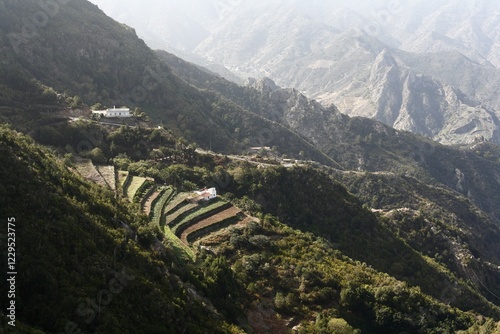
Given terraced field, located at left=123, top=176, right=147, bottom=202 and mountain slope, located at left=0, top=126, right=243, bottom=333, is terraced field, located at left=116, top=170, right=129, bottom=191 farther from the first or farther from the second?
mountain slope, located at left=0, top=126, right=243, bottom=333

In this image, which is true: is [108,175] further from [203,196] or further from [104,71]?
[104,71]

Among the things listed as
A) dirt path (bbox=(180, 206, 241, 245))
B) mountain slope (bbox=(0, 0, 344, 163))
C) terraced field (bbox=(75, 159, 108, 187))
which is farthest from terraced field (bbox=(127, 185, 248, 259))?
mountain slope (bbox=(0, 0, 344, 163))

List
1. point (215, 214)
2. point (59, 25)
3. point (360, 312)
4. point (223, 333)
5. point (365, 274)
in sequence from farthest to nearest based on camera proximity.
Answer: point (59, 25) → point (215, 214) → point (365, 274) → point (360, 312) → point (223, 333)

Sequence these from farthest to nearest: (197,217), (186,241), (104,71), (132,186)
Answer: (104,71) → (132,186) → (197,217) → (186,241)

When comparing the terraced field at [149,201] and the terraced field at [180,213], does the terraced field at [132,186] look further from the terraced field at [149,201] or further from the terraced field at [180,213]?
the terraced field at [149,201]

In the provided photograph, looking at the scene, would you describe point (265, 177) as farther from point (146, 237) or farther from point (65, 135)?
point (146, 237)

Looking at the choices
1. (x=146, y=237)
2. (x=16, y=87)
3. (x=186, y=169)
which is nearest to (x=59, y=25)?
(x=16, y=87)

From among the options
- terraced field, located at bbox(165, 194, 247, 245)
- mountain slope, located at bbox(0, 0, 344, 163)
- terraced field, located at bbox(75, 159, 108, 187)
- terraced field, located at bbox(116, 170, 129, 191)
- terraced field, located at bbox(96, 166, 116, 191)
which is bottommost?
terraced field, located at bbox(75, 159, 108, 187)

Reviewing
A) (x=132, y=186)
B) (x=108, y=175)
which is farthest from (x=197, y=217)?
(x=108, y=175)
